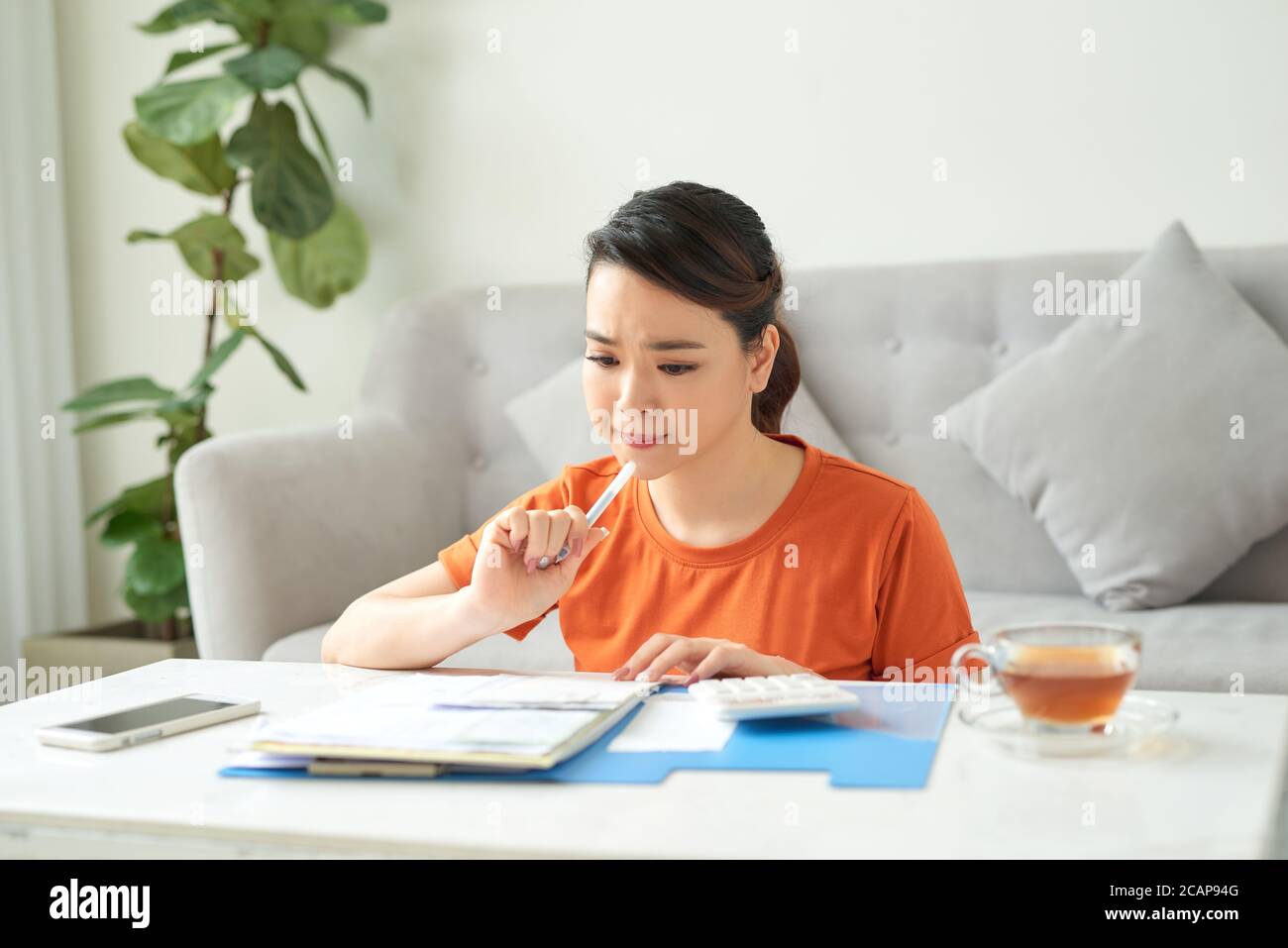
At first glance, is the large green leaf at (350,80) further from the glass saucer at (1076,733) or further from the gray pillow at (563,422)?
the glass saucer at (1076,733)

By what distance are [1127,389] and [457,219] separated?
1.54m

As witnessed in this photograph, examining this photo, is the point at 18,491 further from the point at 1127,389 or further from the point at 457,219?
the point at 1127,389

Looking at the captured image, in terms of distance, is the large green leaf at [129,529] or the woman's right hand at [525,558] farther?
the large green leaf at [129,529]

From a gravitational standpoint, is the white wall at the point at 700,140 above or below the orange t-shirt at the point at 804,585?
above

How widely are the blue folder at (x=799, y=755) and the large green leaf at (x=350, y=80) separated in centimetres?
229

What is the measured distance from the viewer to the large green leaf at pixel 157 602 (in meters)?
2.85

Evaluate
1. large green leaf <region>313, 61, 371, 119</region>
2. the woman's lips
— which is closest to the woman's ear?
the woman's lips

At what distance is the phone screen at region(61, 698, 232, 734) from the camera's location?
3.24 ft

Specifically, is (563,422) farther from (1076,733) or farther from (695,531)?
(1076,733)

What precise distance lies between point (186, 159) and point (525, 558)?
207 centimetres
